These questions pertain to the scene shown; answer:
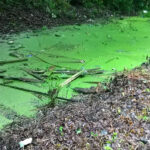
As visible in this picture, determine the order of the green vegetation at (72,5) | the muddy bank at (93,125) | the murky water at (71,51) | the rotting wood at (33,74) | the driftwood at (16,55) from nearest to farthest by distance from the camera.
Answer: the muddy bank at (93,125) → the murky water at (71,51) → the rotting wood at (33,74) → the driftwood at (16,55) → the green vegetation at (72,5)

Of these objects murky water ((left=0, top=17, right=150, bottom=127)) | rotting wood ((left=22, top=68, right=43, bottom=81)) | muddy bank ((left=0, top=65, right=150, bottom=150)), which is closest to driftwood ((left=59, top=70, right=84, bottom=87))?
murky water ((left=0, top=17, right=150, bottom=127))

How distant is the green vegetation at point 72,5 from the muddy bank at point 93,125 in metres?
3.57

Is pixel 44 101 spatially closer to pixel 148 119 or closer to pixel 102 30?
pixel 148 119

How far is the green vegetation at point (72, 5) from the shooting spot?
5.64 m

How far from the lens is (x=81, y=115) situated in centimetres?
212

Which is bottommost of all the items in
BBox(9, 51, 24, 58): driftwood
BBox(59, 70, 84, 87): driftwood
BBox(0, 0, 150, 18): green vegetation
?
BBox(59, 70, 84, 87): driftwood

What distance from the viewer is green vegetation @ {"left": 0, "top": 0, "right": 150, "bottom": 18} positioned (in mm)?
5645

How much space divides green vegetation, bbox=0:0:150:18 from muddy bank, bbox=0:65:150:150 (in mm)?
3568

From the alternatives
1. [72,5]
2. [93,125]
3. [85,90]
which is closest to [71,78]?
[85,90]

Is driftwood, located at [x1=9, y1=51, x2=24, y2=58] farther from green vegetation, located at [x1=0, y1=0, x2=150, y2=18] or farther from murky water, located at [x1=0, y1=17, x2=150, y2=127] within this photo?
green vegetation, located at [x1=0, y1=0, x2=150, y2=18]

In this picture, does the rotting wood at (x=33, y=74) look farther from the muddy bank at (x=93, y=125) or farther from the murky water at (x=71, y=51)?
the muddy bank at (x=93, y=125)

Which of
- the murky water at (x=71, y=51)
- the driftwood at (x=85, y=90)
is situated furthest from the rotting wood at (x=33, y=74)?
the driftwood at (x=85, y=90)

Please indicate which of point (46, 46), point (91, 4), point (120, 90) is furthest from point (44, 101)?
point (91, 4)

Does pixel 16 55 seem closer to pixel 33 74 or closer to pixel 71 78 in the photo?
pixel 33 74
